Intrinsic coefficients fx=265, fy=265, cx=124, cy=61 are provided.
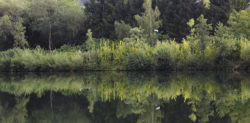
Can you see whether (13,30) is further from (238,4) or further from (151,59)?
(238,4)

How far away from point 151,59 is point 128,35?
841 cm

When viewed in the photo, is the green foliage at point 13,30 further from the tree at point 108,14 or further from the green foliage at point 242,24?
the green foliage at point 242,24

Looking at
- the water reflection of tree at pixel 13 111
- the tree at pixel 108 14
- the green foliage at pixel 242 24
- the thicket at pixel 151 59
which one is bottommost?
the water reflection of tree at pixel 13 111

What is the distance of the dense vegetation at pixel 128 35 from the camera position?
13.7 m

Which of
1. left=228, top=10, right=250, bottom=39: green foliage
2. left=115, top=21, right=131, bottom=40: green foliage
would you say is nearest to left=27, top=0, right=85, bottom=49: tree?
left=115, top=21, right=131, bottom=40: green foliage

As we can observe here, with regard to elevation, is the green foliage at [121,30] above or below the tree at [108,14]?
below

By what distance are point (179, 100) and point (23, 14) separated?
32.8m

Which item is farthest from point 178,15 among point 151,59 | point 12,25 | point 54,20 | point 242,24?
point 12,25

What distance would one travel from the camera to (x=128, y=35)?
2205cm

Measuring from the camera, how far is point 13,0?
31.1 meters

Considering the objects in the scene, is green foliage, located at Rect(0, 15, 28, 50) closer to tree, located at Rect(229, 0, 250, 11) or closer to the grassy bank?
the grassy bank

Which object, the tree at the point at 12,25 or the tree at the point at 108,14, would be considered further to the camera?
the tree at the point at 108,14

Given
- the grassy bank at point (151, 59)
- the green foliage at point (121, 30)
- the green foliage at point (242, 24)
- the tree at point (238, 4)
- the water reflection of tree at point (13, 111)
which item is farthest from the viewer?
the green foliage at point (121, 30)

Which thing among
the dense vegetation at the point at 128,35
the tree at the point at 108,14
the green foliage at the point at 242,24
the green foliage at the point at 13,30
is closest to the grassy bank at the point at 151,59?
the dense vegetation at the point at 128,35
